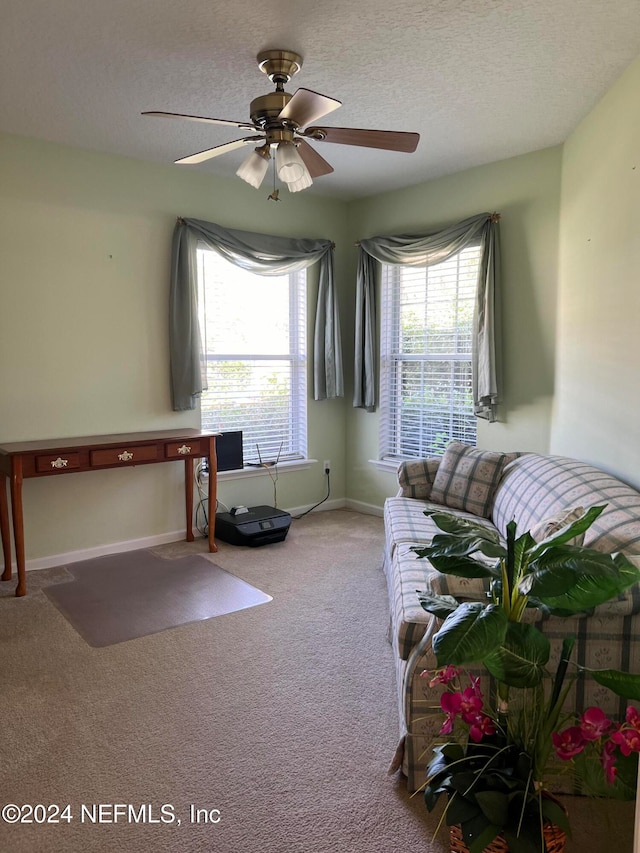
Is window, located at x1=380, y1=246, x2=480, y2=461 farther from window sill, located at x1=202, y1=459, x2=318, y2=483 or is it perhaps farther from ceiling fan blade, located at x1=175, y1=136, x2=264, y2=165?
ceiling fan blade, located at x1=175, y1=136, x2=264, y2=165

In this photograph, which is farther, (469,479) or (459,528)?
(469,479)

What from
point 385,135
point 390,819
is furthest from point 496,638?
point 385,135

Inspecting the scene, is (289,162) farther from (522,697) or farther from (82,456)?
(522,697)

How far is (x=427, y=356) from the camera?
185 inches

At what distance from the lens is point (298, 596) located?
3.43 metres

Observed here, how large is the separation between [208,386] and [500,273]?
7.29 ft

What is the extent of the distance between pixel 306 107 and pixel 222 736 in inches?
92.6

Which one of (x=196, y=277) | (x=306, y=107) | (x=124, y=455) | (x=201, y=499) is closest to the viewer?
(x=306, y=107)

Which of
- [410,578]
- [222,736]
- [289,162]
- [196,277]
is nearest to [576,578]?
[410,578]

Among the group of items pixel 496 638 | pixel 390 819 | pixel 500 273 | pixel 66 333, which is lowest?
pixel 390 819

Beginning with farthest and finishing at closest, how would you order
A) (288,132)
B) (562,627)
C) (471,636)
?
(288,132)
(562,627)
(471,636)

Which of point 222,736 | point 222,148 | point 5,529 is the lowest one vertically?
point 222,736

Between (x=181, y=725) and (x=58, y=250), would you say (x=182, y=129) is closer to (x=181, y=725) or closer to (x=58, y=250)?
(x=58, y=250)

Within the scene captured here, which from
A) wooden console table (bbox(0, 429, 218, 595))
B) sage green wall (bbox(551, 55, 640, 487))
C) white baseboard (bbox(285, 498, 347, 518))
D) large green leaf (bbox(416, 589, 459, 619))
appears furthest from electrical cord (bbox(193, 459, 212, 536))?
large green leaf (bbox(416, 589, 459, 619))
